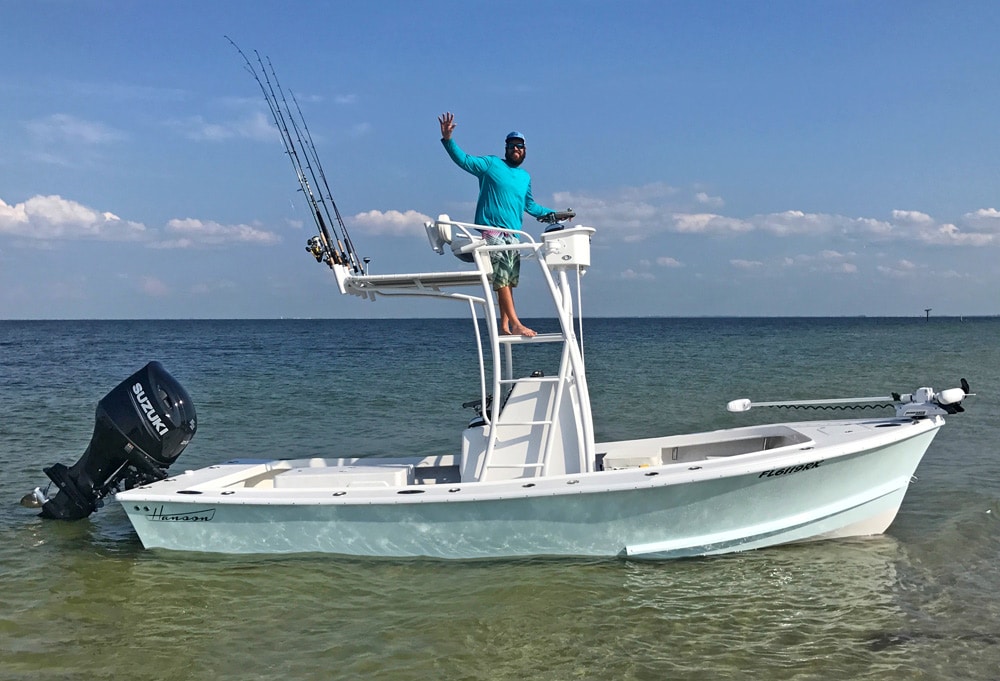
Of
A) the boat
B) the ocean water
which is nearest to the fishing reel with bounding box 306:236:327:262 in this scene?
the boat

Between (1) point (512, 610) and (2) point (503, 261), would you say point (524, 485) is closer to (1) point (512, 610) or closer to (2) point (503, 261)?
(1) point (512, 610)

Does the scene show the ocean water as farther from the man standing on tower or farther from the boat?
the man standing on tower

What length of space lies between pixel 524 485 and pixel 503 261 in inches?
79.3

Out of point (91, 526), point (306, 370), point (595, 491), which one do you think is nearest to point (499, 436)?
point (595, 491)

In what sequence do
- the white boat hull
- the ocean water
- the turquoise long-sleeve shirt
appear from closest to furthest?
the ocean water < the white boat hull < the turquoise long-sleeve shirt

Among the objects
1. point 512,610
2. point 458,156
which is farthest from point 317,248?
point 512,610

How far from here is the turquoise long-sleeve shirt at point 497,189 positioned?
7.21 metres

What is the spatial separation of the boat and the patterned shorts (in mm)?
98

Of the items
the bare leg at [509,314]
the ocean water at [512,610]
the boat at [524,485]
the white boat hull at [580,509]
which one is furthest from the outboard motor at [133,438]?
the bare leg at [509,314]

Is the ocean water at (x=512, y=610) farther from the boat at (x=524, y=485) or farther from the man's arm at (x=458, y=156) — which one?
the man's arm at (x=458, y=156)

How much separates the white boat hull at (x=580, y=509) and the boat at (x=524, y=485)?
0.01 metres

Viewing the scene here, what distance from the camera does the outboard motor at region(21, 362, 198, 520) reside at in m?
7.52

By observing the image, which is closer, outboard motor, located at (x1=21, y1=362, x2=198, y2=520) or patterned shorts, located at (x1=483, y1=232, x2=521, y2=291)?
patterned shorts, located at (x1=483, y1=232, x2=521, y2=291)

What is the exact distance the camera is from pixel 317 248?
7.52m
